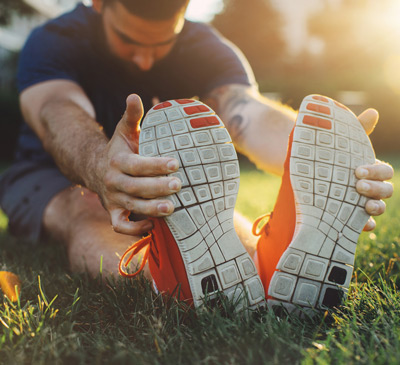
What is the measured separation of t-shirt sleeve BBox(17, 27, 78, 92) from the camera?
6.74 feet

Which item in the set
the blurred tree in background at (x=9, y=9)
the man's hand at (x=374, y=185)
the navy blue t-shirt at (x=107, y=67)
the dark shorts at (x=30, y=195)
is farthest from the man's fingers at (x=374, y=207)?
the blurred tree in background at (x=9, y=9)

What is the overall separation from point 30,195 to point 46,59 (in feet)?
2.30

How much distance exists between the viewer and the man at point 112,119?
3.65 ft

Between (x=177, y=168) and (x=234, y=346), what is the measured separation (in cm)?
45

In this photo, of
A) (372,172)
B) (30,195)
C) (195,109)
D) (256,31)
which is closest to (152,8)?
(195,109)

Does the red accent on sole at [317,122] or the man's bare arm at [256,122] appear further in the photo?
the man's bare arm at [256,122]

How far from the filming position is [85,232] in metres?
1.73

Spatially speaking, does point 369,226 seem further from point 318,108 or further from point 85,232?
point 85,232

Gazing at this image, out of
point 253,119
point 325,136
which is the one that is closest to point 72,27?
point 253,119

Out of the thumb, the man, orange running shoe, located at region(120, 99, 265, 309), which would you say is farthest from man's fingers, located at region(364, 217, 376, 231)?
the thumb

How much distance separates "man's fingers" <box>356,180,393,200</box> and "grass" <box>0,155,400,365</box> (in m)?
0.28

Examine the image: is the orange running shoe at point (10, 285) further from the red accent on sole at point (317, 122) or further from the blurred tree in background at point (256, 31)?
the blurred tree in background at point (256, 31)

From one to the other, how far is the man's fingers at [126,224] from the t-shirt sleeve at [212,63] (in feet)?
4.80

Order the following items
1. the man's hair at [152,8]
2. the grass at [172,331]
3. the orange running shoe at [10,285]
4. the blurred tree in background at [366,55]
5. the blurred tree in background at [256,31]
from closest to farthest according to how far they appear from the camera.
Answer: the grass at [172,331], the orange running shoe at [10,285], the man's hair at [152,8], the blurred tree in background at [366,55], the blurred tree in background at [256,31]
